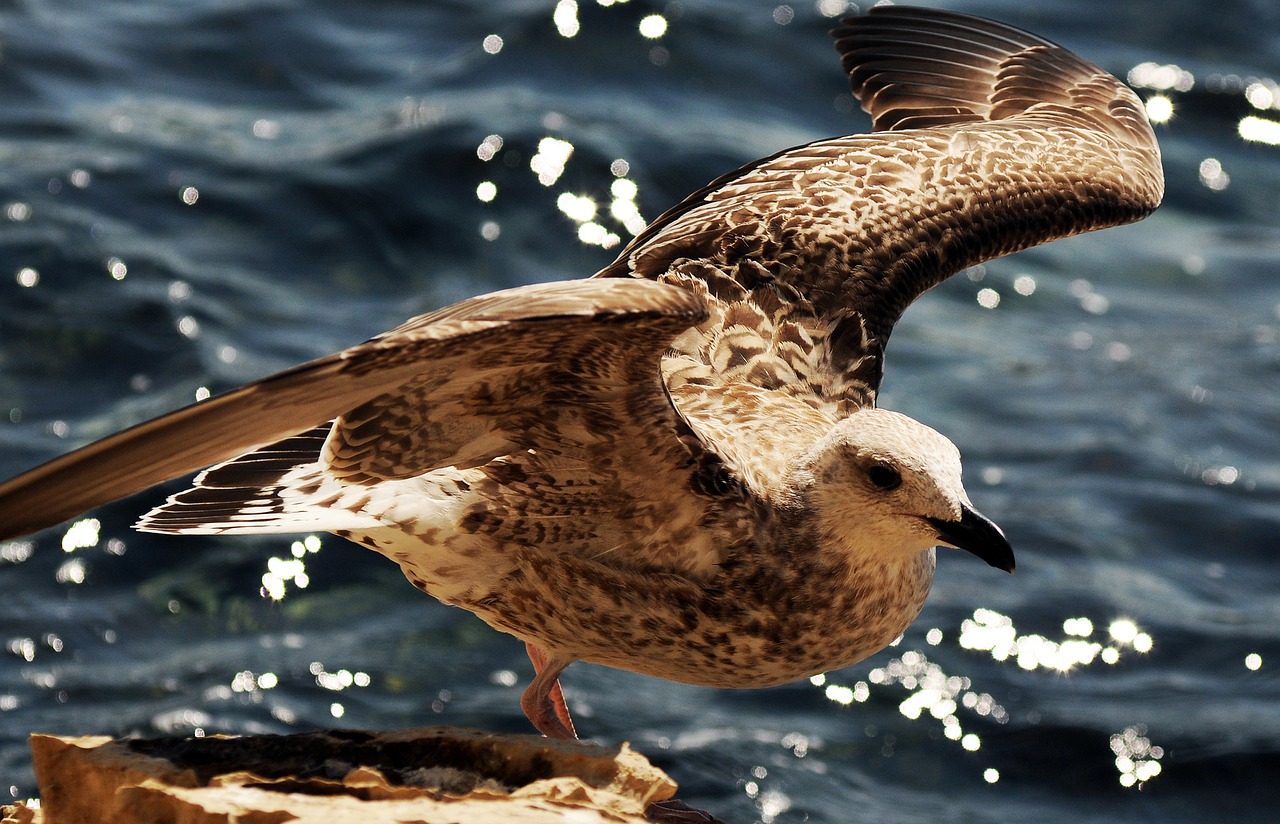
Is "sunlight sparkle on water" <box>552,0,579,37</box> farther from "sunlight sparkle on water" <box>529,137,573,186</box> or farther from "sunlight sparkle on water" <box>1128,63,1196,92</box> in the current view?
"sunlight sparkle on water" <box>1128,63,1196,92</box>

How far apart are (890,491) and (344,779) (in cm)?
170

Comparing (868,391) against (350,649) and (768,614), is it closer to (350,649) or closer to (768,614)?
(768,614)

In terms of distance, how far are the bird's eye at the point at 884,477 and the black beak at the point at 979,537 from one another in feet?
0.48

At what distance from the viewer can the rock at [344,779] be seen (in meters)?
3.66

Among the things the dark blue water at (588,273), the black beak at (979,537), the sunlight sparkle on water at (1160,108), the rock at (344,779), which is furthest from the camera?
the sunlight sparkle on water at (1160,108)

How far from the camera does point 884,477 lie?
472cm

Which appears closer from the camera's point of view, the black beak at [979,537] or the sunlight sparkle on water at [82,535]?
the black beak at [979,537]

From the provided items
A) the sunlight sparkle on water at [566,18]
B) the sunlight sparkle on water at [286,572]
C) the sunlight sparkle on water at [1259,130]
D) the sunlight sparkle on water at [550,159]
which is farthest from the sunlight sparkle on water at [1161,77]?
the sunlight sparkle on water at [286,572]

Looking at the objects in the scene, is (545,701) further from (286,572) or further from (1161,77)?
(1161,77)

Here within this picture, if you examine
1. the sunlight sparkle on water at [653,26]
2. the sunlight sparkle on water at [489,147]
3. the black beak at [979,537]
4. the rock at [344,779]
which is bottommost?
the rock at [344,779]

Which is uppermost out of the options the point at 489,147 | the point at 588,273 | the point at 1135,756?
the point at 489,147

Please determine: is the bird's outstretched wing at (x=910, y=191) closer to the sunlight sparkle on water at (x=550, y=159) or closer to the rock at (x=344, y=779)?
the rock at (x=344, y=779)

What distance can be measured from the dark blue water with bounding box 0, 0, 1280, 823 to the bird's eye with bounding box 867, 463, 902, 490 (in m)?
2.38

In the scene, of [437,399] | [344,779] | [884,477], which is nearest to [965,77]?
[884,477]
